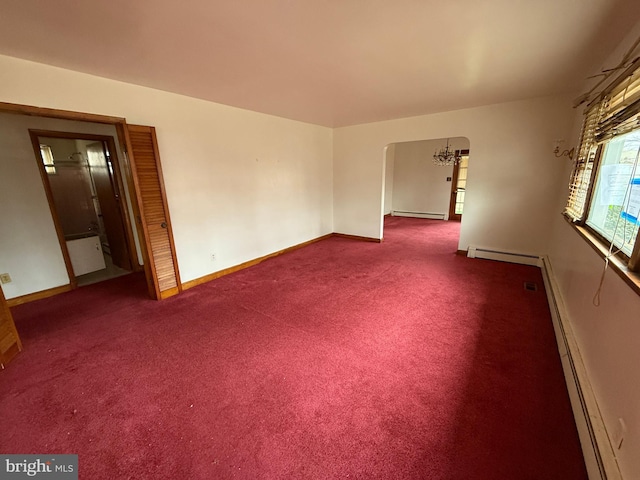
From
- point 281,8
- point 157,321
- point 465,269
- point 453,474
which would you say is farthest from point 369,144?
point 453,474

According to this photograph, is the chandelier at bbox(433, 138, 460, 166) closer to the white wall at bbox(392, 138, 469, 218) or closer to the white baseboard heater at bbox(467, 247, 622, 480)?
the white wall at bbox(392, 138, 469, 218)

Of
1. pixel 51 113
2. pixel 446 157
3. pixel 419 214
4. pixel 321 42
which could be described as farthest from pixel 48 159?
pixel 419 214

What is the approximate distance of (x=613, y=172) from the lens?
188cm

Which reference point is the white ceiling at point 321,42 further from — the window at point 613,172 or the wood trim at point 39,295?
the wood trim at point 39,295

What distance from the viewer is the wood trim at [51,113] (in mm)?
2012

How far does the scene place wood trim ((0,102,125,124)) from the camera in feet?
6.60

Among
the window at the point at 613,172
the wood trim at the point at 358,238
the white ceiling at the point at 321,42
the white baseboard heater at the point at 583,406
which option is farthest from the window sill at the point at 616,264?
the wood trim at the point at 358,238

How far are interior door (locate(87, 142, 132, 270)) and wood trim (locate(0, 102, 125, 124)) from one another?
1.61m

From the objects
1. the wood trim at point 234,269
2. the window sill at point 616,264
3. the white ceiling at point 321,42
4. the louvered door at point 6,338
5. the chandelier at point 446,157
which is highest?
the white ceiling at point 321,42

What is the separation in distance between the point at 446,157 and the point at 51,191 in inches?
306

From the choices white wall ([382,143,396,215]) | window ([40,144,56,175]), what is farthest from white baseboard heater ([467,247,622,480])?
window ([40,144,56,175])

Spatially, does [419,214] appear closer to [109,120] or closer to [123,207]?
[123,207]

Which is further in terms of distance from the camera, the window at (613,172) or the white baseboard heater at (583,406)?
the window at (613,172)

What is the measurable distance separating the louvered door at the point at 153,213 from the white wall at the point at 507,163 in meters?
3.77
